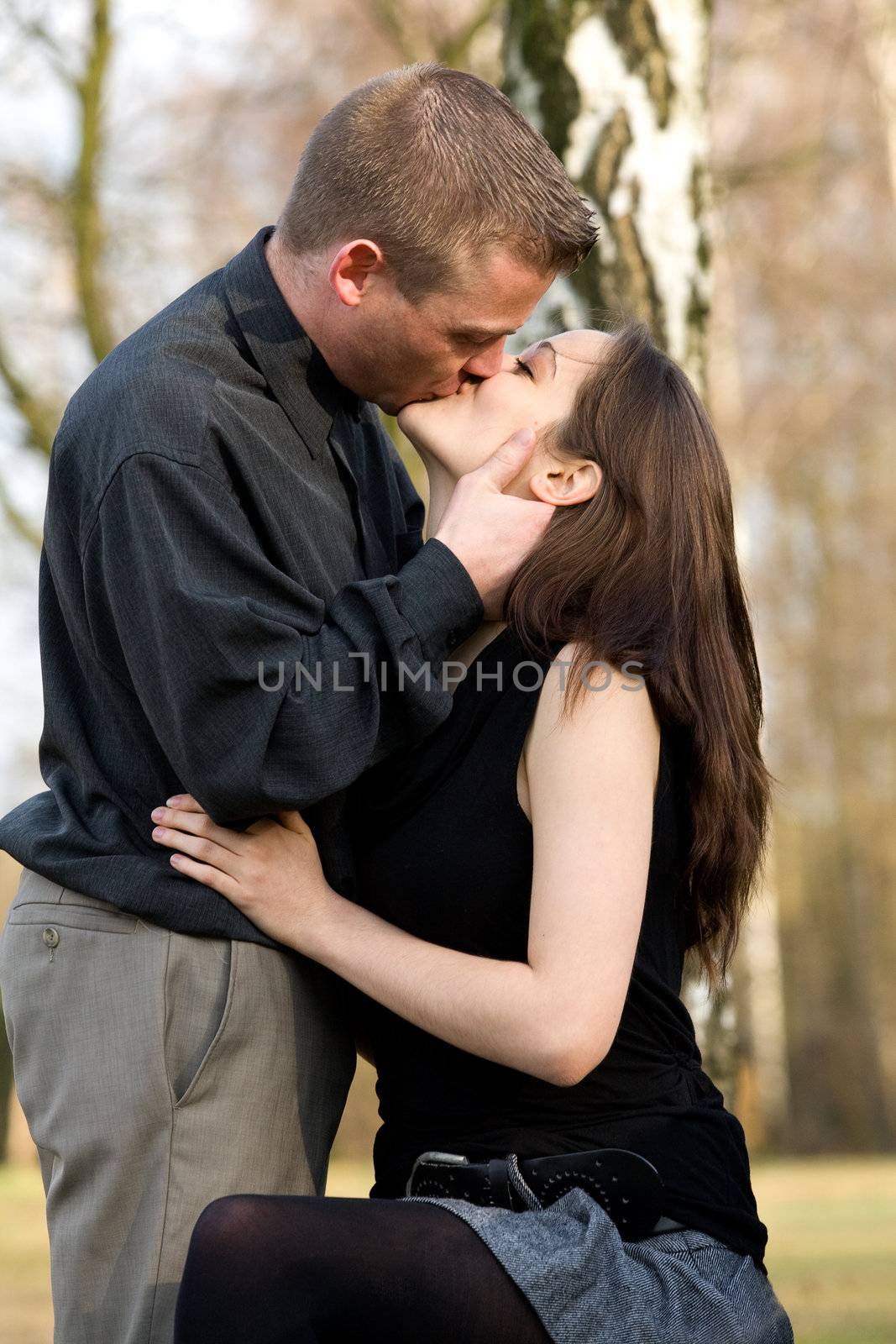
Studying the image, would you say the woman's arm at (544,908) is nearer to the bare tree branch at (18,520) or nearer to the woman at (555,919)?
the woman at (555,919)

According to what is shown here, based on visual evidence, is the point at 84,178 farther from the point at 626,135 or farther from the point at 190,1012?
the point at 190,1012

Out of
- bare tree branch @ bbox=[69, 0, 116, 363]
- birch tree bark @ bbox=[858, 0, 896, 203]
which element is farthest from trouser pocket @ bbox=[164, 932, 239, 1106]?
birch tree bark @ bbox=[858, 0, 896, 203]

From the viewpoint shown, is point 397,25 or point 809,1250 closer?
point 809,1250

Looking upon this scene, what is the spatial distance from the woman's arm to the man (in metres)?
0.08

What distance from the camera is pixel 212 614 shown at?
1.93 m

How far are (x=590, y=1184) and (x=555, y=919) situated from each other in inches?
14.8

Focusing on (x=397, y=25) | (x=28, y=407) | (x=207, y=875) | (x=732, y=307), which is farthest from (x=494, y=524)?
(x=732, y=307)

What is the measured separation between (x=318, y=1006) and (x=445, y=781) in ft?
1.39

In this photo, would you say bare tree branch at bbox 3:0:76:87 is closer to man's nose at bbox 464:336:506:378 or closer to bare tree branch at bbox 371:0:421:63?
bare tree branch at bbox 371:0:421:63

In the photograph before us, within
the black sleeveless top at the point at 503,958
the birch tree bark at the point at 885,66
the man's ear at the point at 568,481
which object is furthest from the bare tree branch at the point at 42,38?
the black sleeveless top at the point at 503,958

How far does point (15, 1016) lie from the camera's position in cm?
222

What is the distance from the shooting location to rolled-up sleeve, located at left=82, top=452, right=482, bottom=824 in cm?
194

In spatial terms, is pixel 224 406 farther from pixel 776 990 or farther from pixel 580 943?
pixel 776 990

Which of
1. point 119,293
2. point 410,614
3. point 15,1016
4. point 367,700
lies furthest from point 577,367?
point 119,293
